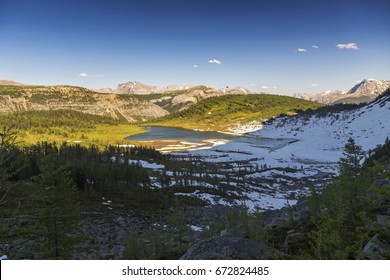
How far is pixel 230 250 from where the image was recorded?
19.6 feet

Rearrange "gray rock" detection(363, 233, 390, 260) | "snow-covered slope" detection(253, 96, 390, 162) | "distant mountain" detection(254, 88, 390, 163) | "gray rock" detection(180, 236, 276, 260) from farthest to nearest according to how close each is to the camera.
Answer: "snow-covered slope" detection(253, 96, 390, 162) < "distant mountain" detection(254, 88, 390, 163) < "gray rock" detection(180, 236, 276, 260) < "gray rock" detection(363, 233, 390, 260)

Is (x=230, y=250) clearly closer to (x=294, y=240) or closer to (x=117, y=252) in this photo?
(x=294, y=240)

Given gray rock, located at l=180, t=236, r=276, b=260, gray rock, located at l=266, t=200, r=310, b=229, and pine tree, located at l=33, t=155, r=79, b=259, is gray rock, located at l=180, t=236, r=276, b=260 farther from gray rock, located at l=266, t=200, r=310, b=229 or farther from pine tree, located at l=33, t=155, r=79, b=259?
gray rock, located at l=266, t=200, r=310, b=229

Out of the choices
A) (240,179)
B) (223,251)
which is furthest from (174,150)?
(223,251)

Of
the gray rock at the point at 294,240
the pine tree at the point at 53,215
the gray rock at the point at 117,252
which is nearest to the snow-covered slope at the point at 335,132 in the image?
the gray rock at the point at 117,252

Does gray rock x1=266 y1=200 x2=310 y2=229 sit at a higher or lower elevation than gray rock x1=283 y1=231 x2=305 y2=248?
lower

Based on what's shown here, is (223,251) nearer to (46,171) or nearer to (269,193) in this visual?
(46,171)

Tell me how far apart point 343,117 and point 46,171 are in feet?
407

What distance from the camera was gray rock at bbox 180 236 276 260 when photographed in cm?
580

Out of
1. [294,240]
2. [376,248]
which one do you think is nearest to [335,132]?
[294,240]

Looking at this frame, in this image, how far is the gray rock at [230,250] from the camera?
580cm

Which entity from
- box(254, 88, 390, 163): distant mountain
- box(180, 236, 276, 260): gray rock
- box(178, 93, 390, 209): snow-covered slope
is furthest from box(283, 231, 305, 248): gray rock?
box(254, 88, 390, 163): distant mountain
